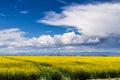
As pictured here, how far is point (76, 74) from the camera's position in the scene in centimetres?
2644

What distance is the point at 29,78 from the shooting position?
2406cm


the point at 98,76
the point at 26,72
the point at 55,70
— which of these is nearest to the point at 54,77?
the point at 55,70

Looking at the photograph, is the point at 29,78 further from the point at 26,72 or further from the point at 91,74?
the point at 91,74

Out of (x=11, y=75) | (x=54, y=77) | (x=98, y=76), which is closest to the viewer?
(x=11, y=75)

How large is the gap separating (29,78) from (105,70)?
749 cm

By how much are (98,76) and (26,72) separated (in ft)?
22.4

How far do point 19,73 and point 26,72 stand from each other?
58cm

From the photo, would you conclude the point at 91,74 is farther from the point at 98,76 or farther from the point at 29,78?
the point at 29,78

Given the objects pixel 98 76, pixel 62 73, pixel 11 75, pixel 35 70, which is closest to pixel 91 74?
pixel 98 76

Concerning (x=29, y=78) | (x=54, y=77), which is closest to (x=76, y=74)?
(x=54, y=77)

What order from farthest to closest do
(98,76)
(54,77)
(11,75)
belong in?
(98,76)
(54,77)
(11,75)

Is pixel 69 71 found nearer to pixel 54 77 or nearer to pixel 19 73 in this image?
pixel 54 77

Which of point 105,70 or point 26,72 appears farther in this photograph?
point 105,70

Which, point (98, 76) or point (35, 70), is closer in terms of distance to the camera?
point (35, 70)
